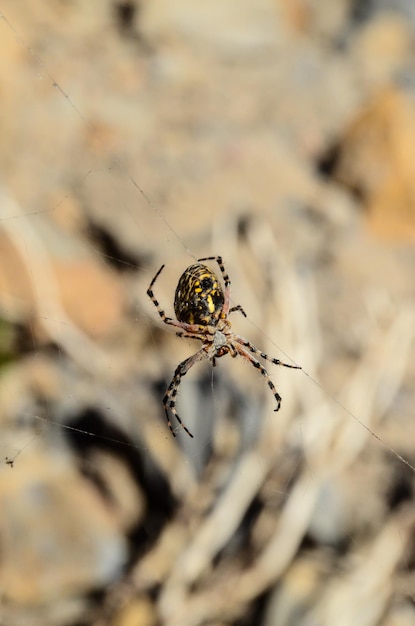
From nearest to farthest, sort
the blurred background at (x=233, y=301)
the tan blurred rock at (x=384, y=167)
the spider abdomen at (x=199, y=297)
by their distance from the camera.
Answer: the spider abdomen at (x=199, y=297) < the blurred background at (x=233, y=301) < the tan blurred rock at (x=384, y=167)

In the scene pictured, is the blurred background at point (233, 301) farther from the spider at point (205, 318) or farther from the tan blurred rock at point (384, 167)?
the spider at point (205, 318)

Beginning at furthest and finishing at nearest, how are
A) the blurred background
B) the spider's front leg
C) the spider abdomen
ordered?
the blurred background < the spider's front leg < the spider abdomen

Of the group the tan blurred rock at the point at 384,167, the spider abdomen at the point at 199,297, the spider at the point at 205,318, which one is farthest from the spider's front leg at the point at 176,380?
the tan blurred rock at the point at 384,167

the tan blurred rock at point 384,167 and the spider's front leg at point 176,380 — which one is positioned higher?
the tan blurred rock at point 384,167

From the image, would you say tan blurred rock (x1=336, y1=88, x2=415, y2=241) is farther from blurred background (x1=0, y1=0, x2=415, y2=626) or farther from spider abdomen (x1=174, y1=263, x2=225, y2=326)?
spider abdomen (x1=174, y1=263, x2=225, y2=326)

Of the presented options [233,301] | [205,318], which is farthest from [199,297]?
[233,301]

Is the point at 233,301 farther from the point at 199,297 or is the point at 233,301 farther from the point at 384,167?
the point at 384,167

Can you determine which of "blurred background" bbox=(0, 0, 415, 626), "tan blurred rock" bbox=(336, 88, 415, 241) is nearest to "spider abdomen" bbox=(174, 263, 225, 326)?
"blurred background" bbox=(0, 0, 415, 626)

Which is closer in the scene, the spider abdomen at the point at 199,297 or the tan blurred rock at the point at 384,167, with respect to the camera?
the spider abdomen at the point at 199,297
